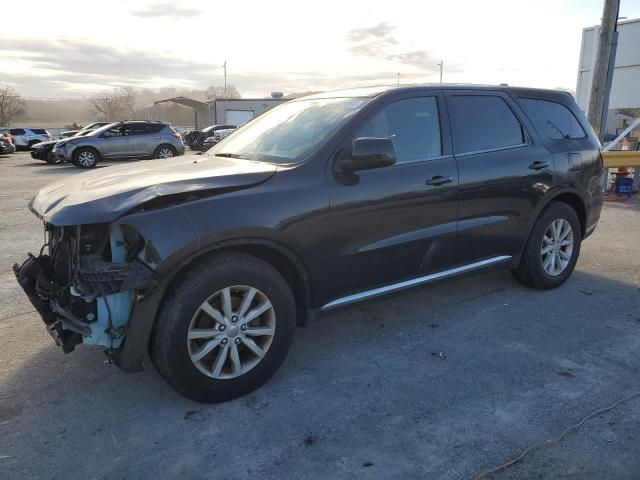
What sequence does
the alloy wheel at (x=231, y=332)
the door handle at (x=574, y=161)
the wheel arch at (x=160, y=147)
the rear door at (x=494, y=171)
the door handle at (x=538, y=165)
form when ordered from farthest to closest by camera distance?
the wheel arch at (x=160, y=147) < the door handle at (x=574, y=161) < the door handle at (x=538, y=165) < the rear door at (x=494, y=171) < the alloy wheel at (x=231, y=332)

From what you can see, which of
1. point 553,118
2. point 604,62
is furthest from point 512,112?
point 604,62

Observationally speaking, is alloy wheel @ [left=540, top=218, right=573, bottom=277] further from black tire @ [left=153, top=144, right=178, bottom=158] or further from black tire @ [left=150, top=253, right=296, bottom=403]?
black tire @ [left=153, top=144, right=178, bottom=158]

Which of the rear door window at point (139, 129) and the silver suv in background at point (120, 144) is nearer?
the silver suv in background at point (120, 144)

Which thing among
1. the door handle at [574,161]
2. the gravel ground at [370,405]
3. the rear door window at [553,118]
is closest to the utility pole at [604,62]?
the rear door window at [553,118]

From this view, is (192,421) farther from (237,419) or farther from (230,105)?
(230,105)

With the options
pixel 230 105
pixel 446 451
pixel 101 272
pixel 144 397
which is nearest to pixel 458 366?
pixel 446 451

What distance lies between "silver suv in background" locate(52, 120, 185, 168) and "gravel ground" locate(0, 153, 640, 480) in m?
15.6

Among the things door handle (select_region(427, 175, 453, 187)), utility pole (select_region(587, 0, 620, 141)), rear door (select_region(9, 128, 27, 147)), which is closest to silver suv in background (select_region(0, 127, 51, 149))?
rear door (select_region(9, 128, 27, 147))

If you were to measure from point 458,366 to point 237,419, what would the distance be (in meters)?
1.53

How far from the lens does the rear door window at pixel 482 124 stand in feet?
13.5

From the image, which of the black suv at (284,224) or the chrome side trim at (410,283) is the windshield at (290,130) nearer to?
the black suv at (284,224)

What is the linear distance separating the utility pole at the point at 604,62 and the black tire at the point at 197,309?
1069cm

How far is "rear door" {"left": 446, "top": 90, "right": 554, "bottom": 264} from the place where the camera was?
4102mm

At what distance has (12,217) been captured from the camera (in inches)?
337
